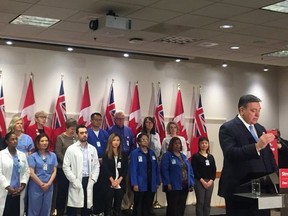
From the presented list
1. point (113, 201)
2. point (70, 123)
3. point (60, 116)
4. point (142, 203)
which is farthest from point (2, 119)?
point (142, 203)

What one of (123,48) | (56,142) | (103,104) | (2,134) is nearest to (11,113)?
(2,134)

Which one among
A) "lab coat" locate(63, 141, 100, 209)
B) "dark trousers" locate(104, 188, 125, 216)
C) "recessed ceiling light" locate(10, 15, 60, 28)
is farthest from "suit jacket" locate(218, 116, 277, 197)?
"dark trousers" locate(104, 188, 125, 216)

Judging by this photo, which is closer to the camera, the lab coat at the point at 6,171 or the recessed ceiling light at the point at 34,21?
the lab coat at the point at 6,171

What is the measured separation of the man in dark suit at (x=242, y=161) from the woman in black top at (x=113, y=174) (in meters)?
3.71

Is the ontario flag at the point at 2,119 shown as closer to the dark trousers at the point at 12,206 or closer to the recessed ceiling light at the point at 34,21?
the recessed ceiling light at the point at 34,21

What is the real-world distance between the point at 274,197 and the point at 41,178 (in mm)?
4011

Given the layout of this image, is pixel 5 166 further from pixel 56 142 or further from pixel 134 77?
pixel 134 77

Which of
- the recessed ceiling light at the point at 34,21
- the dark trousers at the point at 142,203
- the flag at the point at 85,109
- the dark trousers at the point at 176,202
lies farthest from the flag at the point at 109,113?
the recessed ceiling light at the point at 34,21

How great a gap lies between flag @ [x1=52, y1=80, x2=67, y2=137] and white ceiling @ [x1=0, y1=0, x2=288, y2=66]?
3.19ft

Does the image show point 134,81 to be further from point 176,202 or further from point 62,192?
point 62,192

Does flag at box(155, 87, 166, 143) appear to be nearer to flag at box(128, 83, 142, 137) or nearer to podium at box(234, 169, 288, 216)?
flag at box(128, 83, 142, 137)

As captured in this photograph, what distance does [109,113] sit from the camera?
793 centimetres

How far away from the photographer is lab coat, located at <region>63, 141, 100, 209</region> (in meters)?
6.09

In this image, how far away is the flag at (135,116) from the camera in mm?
8094
